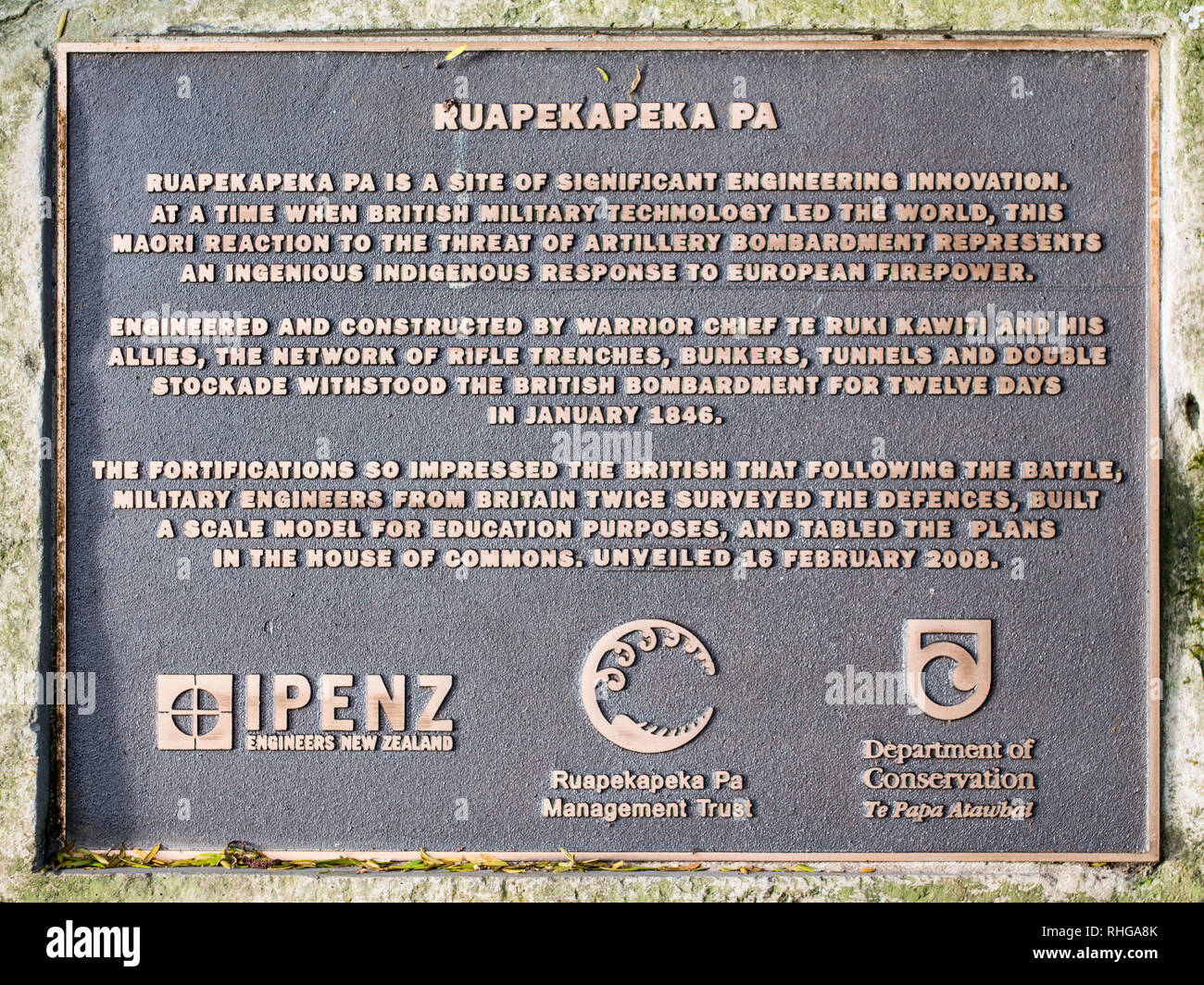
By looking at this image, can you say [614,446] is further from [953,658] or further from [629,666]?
[953,658]

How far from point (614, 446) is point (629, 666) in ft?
2.48

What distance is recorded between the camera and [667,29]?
2.86 meters

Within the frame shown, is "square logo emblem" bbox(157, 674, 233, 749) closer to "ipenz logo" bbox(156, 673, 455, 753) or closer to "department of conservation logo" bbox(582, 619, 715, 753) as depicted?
"ipenz logo" bbox(156, 673, 455, 753)

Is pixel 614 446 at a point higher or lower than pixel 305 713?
higher

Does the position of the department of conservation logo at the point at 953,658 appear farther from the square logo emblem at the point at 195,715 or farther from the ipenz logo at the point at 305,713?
the square logo emblem at the point at 195,715

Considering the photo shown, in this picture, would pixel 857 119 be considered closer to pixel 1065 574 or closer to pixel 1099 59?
pixel 1099 59

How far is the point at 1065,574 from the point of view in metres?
2.83

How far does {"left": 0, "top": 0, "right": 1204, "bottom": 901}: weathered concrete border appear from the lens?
2.83 metres

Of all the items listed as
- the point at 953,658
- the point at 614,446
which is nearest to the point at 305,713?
the point at 614,446

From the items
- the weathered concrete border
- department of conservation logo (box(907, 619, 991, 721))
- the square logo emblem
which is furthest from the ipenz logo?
department of conservation logo (box(907, 619, 991, 721))

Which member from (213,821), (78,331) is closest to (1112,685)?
(213,821)

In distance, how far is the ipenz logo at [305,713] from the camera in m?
2.85

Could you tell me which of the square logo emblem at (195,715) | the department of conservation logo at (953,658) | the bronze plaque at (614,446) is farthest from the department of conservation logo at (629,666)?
the square logo emblem at (195,715)

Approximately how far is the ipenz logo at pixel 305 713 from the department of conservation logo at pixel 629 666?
1.63ft
